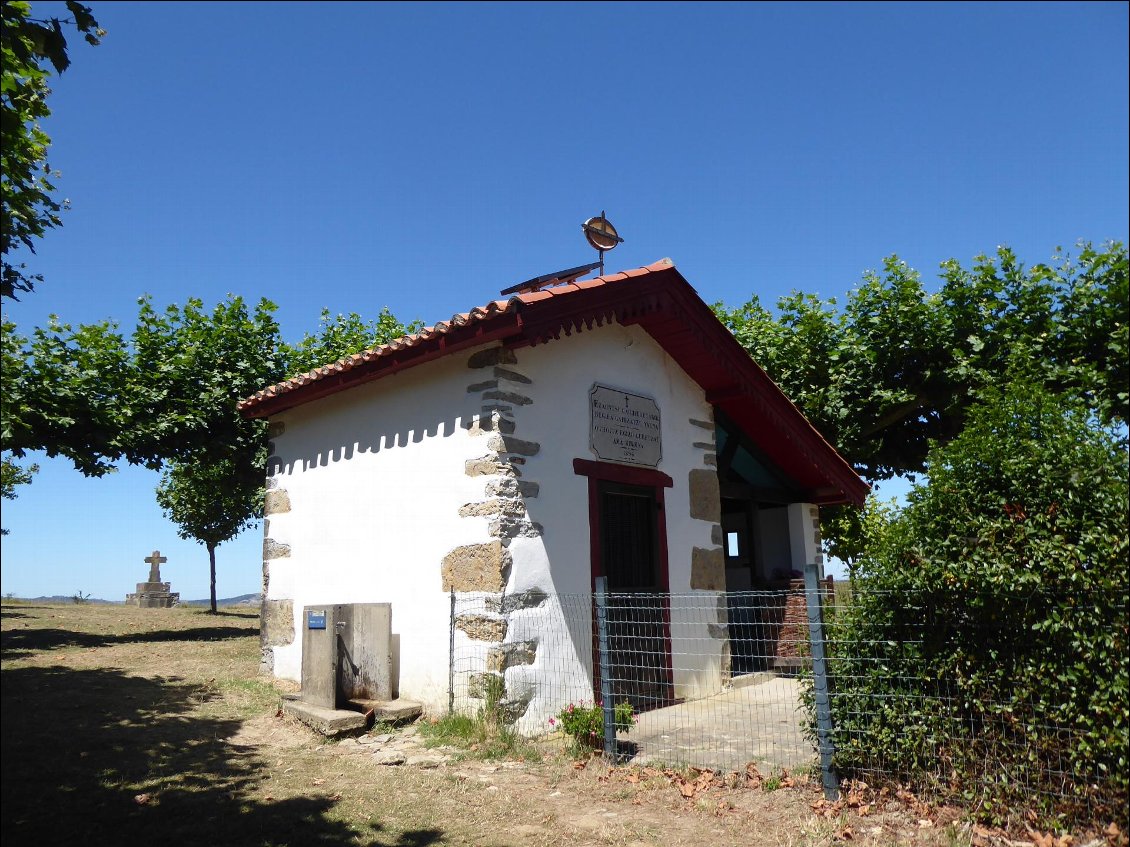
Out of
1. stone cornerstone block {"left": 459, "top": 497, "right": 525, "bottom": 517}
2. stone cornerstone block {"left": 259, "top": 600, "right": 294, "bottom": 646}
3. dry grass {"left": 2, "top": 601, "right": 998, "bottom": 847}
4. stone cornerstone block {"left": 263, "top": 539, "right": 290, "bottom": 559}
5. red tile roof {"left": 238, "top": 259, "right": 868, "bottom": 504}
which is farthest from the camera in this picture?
stone cornerstone block {"left": 263, "top": 539, "right": 290, "bottom": 559}

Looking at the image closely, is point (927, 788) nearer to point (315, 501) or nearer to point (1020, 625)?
point (1020, 625)

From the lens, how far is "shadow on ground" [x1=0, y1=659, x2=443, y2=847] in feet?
7.23

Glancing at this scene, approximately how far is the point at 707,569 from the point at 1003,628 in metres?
5.33

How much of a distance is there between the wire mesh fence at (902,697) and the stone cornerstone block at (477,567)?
6.6 inches

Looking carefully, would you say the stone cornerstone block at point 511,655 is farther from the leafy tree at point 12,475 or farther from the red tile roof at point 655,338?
the leafy tree at point 12,475

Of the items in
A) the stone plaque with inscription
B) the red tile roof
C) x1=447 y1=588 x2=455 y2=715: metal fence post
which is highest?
the red tile roof

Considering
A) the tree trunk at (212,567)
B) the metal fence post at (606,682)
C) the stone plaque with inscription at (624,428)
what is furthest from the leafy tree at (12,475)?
the tree trunk at (212,567)

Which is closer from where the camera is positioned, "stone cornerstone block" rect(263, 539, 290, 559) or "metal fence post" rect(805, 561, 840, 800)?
"metal fence post" rect(805, 561, 840, 800)

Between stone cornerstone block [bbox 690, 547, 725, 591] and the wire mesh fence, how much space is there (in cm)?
201

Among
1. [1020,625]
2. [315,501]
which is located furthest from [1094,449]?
[315,501]

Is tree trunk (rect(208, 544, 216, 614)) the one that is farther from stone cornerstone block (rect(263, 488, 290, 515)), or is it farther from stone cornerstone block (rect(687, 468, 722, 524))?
stone cornerstone block (rect(687, 468, 722, 524))

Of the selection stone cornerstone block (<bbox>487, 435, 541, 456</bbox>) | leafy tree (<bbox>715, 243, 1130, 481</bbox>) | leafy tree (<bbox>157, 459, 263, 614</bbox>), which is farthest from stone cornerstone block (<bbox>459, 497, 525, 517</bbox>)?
leafy tree (<bbox>157, 459, 263, 614</bbox>)

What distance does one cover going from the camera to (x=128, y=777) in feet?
16.0

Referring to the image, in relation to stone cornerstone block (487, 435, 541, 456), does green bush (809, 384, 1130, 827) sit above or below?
below
